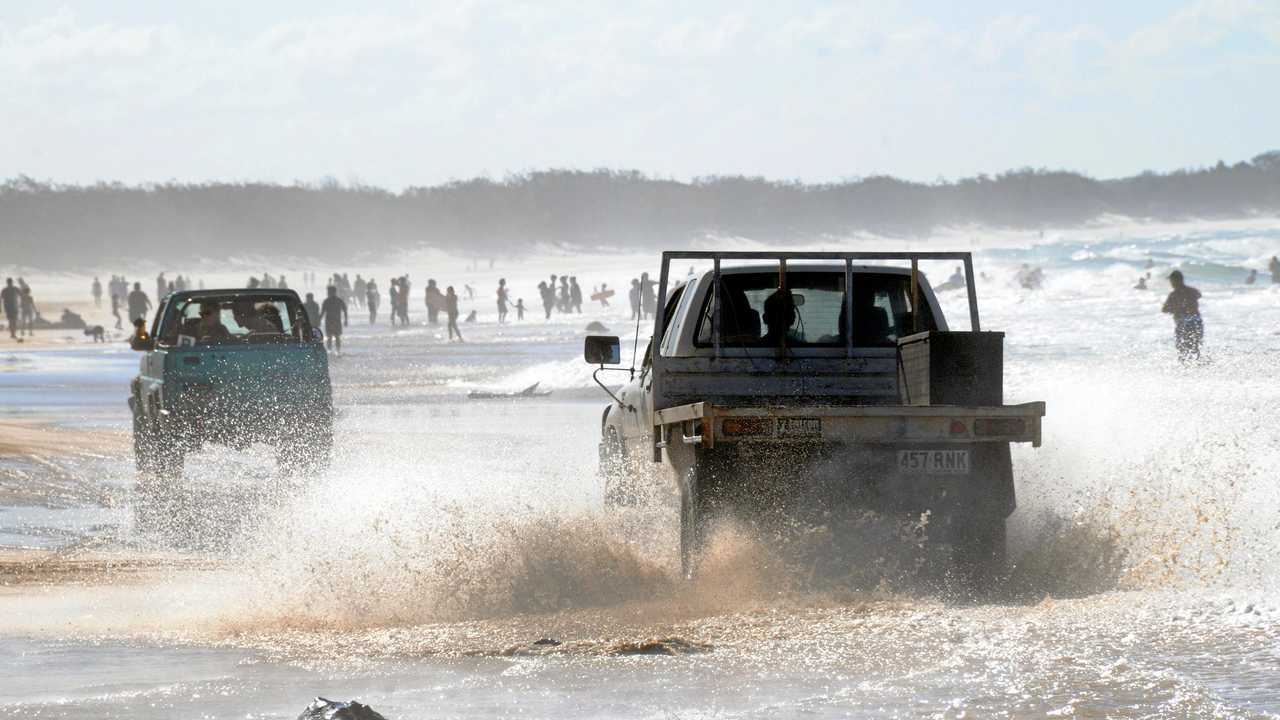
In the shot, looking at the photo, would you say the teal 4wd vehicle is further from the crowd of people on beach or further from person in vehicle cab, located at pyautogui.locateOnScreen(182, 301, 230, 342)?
the crowd of people on beach

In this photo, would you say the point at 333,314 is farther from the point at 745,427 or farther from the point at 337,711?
the point at 337,711

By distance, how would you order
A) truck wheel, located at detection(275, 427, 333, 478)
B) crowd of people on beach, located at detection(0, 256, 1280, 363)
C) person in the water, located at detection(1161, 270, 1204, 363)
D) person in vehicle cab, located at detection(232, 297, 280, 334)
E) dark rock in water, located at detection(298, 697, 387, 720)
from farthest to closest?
crowd of people on beach, located at detection(0, 256, 1280, 363)
person in the water, located at detection(1161, 270, 1204, 363)
person in vehicle cab, located at detection(232, 297, 280, 334)
truck wheel, located at detection(275, 427, 333, 478)
dark rock in water, located at detection(298, 697, 387, 720)

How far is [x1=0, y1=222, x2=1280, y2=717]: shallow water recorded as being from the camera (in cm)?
612

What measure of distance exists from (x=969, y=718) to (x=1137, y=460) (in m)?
8.47

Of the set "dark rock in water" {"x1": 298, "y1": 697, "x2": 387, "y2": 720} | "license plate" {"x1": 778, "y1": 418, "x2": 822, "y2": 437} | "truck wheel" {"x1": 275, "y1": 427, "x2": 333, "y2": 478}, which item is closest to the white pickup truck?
"license plate" {"x1": 778, "y1": 418, "x2": 822, "y2": 437}

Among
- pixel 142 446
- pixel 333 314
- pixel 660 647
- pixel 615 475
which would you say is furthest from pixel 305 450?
pixel 333 314

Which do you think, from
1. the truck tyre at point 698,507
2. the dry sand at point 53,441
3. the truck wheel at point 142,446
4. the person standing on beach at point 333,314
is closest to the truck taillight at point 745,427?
the truck tyre at point 698,507

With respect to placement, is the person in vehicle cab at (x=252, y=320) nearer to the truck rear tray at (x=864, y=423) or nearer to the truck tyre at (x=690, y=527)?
the truck tyre at (x=690, y=527)

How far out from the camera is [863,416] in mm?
7953

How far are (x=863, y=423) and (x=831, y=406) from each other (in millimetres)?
164

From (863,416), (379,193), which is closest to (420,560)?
(863,416)

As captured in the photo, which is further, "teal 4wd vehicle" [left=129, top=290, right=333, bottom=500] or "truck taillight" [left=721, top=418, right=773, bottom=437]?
"teal 4wd vehicle" [left=129, top=290, right=333, bottom=500]

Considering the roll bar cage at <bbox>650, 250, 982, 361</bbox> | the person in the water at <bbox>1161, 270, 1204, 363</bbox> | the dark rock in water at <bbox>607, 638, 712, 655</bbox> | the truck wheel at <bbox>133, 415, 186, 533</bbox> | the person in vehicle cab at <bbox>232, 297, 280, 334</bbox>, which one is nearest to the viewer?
the dark rock in water at <bbox>607, 638, 712, 655</bbox>

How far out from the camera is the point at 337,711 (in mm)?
5430
